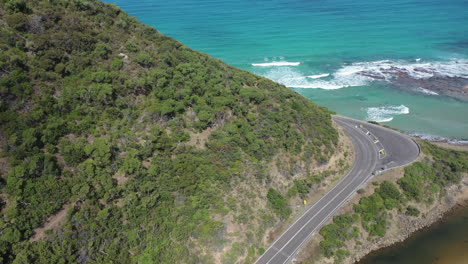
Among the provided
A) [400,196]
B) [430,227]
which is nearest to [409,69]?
[400,196]

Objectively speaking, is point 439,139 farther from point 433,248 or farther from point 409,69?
point 409,69

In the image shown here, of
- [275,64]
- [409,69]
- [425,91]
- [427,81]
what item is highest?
[275,64]

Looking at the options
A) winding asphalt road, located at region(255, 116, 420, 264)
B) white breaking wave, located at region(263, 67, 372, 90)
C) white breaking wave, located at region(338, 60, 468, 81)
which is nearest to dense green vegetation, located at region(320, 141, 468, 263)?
winding asphalt road, located at region(255, 116, 420, 264)

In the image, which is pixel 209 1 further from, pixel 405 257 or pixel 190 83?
pixel 405 257

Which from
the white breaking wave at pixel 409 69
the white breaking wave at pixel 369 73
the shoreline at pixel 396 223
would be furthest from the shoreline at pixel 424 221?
the white breaking wave at pixel 409 69

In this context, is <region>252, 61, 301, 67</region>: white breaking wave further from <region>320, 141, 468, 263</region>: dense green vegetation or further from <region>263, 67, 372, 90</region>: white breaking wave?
<region>320, 141, 468, 263</region>: dense green vegetation

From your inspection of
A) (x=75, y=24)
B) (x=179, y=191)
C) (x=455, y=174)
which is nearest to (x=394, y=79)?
(x=455, y=174)
